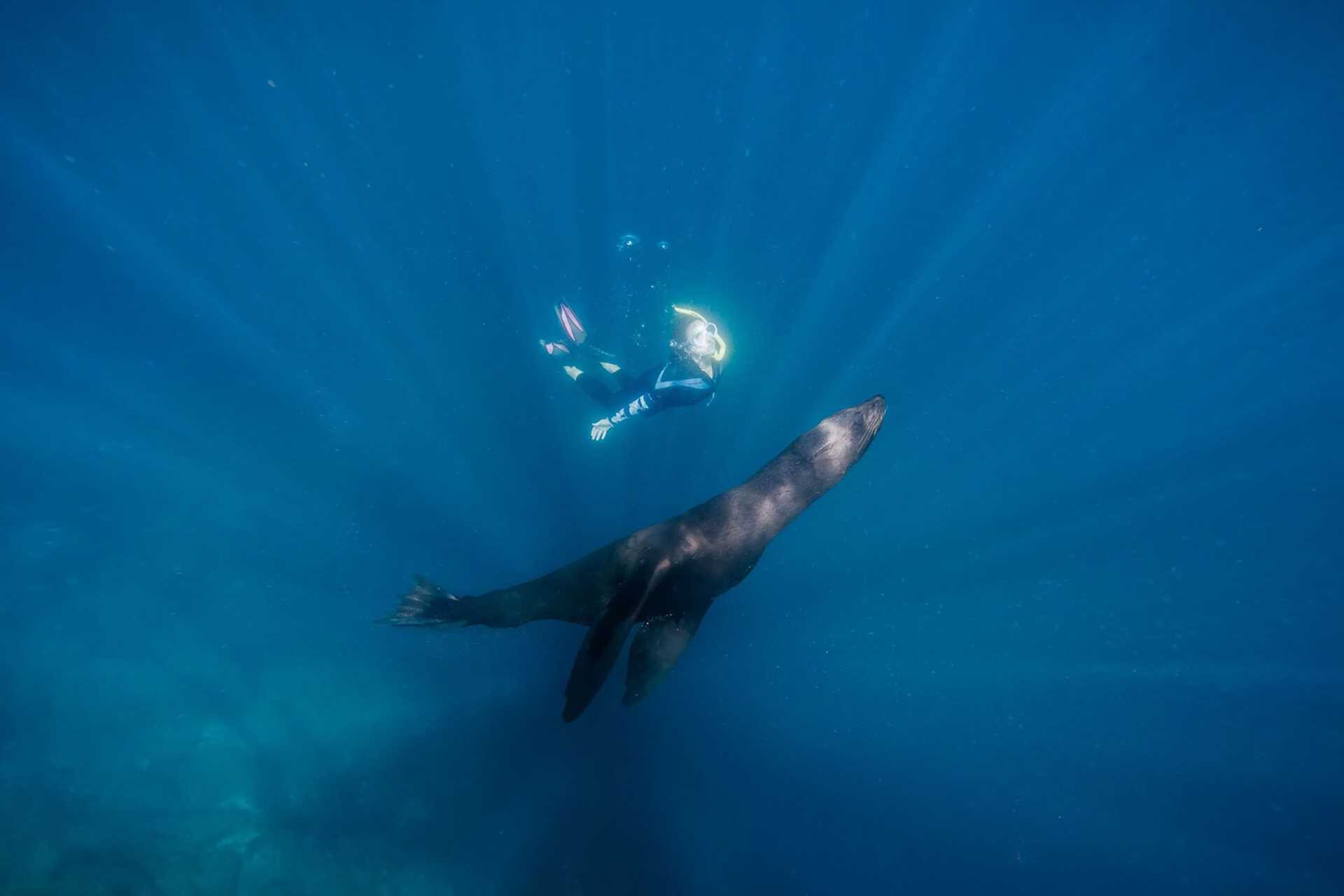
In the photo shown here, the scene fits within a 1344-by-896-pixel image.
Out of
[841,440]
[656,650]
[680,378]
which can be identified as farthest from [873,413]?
[680,378]

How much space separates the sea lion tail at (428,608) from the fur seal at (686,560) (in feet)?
1.40

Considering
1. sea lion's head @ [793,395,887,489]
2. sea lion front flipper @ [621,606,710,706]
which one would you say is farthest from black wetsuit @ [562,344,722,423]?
sea lion front flipper @ [621,606,710,706]

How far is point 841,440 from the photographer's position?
161 inches

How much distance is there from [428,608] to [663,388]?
4.91m

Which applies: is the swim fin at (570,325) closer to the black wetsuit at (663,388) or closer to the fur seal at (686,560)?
the black wetsuit at (663,388)

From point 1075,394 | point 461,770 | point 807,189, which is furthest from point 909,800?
point 807,189

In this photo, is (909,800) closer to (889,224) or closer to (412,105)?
(889,224)

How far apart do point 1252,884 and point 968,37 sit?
39008 millimetres

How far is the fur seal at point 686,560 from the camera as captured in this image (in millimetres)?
3953

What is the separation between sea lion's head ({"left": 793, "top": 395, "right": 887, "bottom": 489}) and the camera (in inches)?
161

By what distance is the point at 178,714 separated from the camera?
1081 cm

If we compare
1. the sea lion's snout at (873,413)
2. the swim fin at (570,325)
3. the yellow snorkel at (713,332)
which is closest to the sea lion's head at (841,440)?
the sea lion's snout at (873,413)

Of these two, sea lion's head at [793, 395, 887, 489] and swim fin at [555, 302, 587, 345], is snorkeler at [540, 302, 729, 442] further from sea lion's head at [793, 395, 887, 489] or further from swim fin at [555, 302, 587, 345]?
sea lion's head at [793, 395, 887, 489]

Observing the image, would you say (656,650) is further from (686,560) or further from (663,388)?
(663,388)
